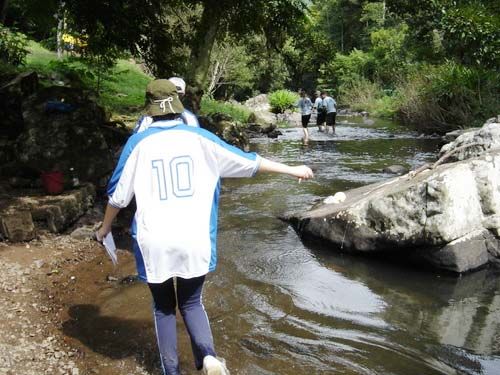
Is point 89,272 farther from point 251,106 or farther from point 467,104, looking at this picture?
point 251,106

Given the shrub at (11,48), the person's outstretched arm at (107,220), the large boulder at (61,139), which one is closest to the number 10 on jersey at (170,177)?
the person's outstretched arm at (107,220)

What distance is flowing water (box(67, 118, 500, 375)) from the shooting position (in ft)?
13.1

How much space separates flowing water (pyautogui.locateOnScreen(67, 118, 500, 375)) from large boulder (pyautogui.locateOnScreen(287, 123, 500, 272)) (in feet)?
0.79

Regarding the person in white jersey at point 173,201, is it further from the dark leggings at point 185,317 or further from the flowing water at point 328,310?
the flowing water at point 328,310

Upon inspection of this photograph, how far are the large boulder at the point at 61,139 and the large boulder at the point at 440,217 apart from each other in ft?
13.0

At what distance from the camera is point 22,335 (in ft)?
13.1

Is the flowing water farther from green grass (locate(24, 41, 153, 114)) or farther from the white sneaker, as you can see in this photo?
green grass (locate(24, 41, 153, 114))

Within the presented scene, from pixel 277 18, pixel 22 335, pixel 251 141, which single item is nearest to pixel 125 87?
pixel 251 141

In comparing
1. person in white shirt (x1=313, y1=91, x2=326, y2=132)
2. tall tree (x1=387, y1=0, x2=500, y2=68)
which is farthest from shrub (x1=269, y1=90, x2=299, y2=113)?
tall tree (x1=387, y1=0, x2=500, y2=68)

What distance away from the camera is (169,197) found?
3014 millimetres

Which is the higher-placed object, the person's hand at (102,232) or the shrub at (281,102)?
the shrub at (281,102)

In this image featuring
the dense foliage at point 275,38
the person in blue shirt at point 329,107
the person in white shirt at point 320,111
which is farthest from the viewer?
the person in white shirt at point 320,111

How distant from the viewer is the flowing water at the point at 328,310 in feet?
13.1

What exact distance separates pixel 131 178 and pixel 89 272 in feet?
9.86
